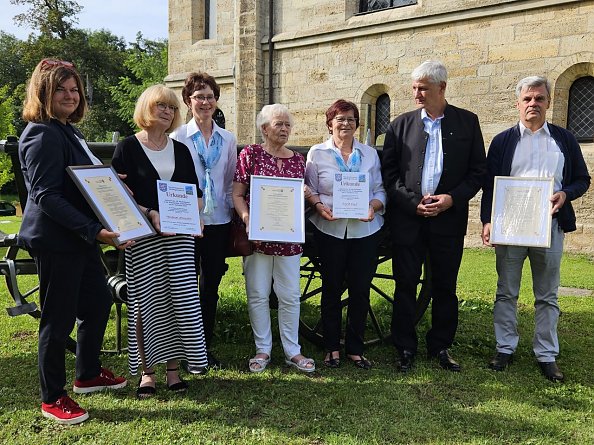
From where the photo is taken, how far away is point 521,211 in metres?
3.70

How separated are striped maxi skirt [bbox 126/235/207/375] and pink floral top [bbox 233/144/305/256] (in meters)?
0.58

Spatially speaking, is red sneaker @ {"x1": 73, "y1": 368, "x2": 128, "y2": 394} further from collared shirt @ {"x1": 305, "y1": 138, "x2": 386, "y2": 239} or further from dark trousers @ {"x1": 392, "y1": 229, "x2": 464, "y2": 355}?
dark trousers @ {"x1": 392, "y1": 229, "x2": 464, "y2": 355}

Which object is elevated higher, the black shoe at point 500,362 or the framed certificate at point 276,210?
the framed certificate at point 276,210

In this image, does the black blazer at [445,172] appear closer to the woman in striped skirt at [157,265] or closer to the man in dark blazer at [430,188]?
the man in dark blazer at [430,188]

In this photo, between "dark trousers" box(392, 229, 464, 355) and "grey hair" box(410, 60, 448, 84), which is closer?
"grey hair" box(410, 60, 448, 84)

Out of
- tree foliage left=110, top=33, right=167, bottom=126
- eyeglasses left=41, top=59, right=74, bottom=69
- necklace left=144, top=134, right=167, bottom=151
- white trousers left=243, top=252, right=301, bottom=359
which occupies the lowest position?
white trousers left=243, top=252, right=301, bottom=359

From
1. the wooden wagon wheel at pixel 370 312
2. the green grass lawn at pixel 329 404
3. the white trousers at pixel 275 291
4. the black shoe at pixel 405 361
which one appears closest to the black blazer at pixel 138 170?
the white trousers at pixel 275 291

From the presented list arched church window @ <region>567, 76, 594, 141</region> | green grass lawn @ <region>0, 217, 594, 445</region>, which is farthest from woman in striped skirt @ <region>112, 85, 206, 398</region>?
arched church window @ <region>567, 76, 594, 141</region>

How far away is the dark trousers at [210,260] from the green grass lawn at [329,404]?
0.53 meters

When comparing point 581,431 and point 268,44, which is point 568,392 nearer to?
point 581,431

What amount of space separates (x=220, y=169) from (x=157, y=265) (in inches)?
34.4

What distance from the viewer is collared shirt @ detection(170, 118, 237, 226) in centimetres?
375

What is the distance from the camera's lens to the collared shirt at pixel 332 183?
12.7ft

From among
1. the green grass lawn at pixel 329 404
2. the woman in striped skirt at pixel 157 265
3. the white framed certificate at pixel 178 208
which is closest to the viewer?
the green grass lawn at pixel 329 404
